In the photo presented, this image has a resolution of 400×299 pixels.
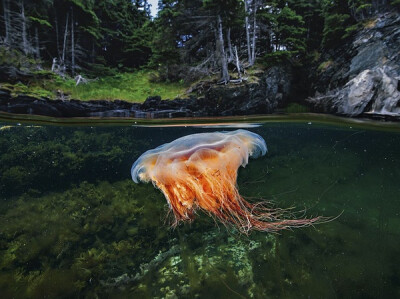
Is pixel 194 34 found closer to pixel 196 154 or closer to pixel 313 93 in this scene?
pixel 313 93

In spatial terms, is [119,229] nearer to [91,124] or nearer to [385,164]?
[385,164]

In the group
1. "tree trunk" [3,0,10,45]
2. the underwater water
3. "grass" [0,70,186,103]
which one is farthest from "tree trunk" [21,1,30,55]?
the underwater water

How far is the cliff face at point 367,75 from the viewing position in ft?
29.5

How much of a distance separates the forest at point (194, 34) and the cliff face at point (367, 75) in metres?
1.01

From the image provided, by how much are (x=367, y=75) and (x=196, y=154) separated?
11035 mm

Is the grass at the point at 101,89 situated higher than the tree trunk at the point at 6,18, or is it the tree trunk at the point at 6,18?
the tree trunk at the point at 6,18

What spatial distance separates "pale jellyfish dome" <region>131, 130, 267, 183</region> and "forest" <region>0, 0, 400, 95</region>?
9124 mm

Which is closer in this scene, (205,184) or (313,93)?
(205,184)

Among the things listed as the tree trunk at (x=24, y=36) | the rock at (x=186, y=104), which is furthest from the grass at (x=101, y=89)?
Result: the tree trunk at (x=24, y=36)

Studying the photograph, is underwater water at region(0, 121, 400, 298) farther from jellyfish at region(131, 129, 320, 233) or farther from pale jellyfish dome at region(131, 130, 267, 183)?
pale jellyfish dome at region(131, 130, 267, 183)

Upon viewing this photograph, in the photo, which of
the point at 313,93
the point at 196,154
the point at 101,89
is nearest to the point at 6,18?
the point at 101,89

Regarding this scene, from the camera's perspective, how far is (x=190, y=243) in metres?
2.48

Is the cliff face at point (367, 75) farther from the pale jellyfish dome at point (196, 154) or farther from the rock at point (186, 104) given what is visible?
the pale jellyfish dome at point (196, 154)

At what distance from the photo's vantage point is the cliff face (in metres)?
8.98
